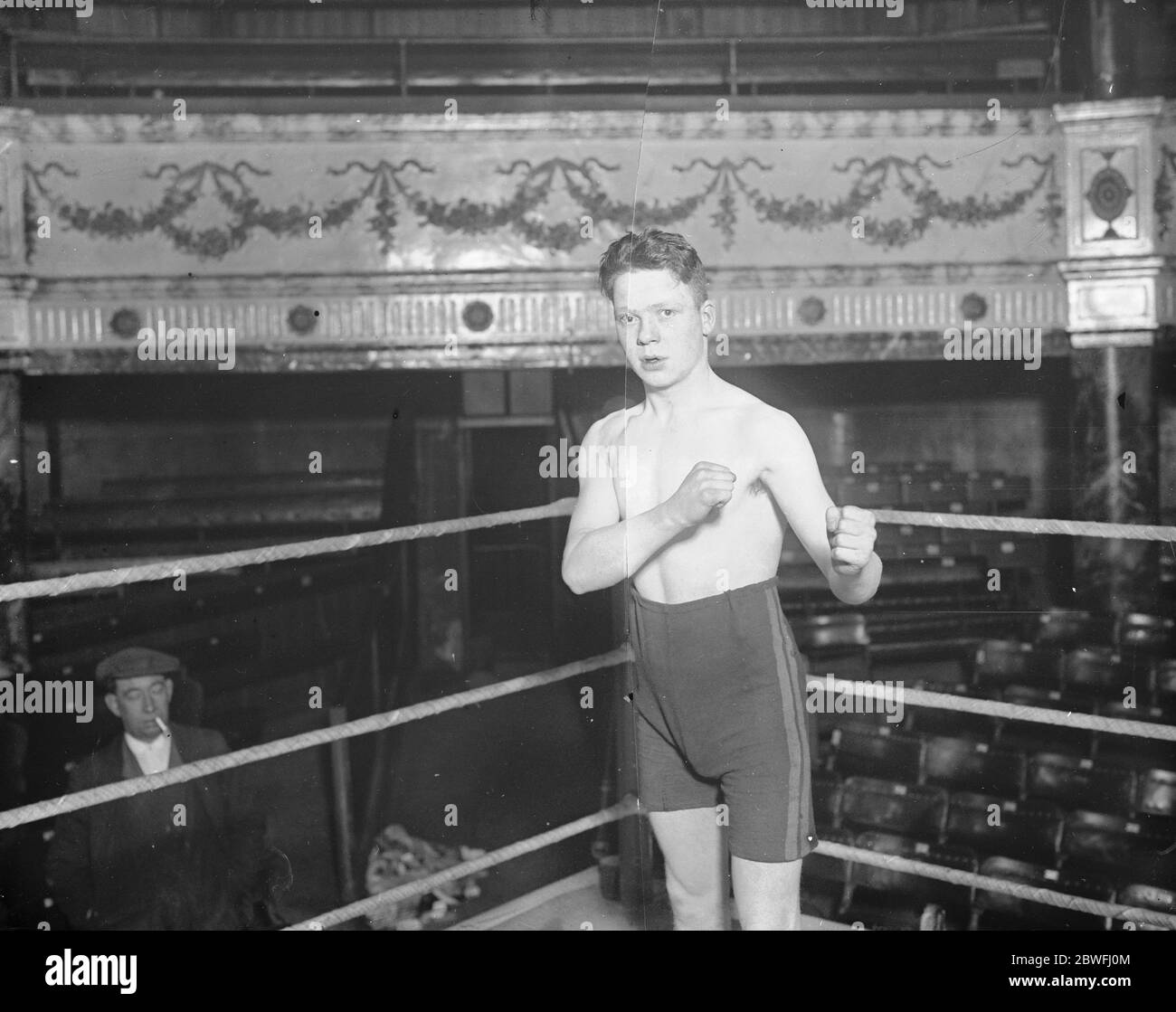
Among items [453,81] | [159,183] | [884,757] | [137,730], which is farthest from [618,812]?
[453,81]

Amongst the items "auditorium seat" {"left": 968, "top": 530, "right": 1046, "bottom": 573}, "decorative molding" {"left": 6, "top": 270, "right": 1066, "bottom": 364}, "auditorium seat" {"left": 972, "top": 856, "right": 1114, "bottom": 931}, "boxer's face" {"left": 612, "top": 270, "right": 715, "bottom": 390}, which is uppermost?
"decorative molding" {"left": 6, "top": 270, "right": 1066, "bottom": 364}

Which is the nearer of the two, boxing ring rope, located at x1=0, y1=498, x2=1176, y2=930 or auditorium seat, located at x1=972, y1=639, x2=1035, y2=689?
boxing ring rope, located at x1=0, y1=498, x2=1176, y2=930

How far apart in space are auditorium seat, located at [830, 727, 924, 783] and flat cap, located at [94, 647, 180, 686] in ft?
4.36

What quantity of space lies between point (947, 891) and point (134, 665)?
5.81 feet

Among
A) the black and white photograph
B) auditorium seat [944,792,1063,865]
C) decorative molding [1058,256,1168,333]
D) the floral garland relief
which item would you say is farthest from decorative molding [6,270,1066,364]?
auditorium seat [944,792,1063,865]

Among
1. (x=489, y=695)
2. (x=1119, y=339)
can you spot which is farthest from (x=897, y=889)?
(x=1119, y=339)

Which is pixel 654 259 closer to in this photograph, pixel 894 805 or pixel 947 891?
pixel 894 805

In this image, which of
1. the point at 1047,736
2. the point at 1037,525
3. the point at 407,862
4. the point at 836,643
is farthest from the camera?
the point at 1047,736

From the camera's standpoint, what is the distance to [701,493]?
1455 millimetres

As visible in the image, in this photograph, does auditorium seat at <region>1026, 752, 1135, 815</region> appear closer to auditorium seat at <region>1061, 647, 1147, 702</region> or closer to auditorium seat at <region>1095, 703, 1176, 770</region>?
auditorium seat at <region>1095, 703, 1176, 770</region>

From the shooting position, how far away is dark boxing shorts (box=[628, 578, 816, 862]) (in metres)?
1.54

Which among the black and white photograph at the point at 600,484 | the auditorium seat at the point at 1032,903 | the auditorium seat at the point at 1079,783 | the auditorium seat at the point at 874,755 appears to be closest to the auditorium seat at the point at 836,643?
the black and white photograph at the point at 600,484

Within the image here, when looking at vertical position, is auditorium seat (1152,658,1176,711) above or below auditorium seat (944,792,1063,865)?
above

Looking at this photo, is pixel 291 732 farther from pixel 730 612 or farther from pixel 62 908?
pixel 730 612
